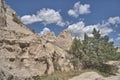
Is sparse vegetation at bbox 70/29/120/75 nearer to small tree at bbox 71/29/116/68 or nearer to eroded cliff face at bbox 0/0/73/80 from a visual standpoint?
small tree at bbox 71/29/116/68

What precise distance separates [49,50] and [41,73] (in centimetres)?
664

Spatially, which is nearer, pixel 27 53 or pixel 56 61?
pixel 27 53

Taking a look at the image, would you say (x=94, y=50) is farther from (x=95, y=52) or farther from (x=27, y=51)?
(x=27, y=51)

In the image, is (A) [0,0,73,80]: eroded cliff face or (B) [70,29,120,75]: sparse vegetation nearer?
(A) [0,0,73,80]: eroded cliff face

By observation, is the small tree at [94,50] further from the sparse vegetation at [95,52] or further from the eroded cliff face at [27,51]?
the eroded cliff face at [27,51]

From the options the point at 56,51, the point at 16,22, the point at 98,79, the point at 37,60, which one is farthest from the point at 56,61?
the point at 98,79

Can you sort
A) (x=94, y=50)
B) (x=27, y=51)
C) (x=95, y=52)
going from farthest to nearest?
1. (x=94, y=50)
2. (x=95, y=52)
3. (x=27, y=51)

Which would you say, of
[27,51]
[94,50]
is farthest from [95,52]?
[27,51]

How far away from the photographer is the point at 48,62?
6288cm

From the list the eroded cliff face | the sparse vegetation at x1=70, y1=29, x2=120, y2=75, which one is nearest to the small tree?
the sparse vegetation at x1=70, y1=29, x2=120, y2=75

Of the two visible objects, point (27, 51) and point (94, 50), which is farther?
point (94, 50)

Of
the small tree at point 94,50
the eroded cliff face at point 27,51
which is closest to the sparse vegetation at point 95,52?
the small tree at point 94,50

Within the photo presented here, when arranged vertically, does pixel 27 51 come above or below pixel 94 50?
below

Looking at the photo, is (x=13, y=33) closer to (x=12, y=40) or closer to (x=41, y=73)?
(x=12, y=40)
